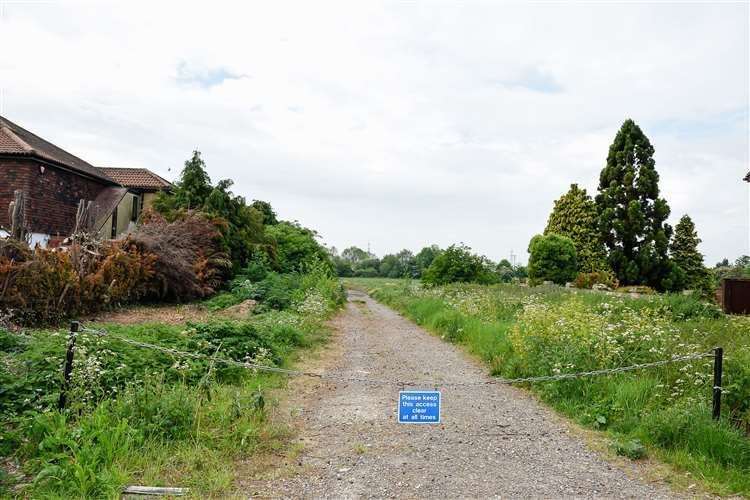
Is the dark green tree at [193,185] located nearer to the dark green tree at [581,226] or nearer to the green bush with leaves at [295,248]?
the green bush with leaves at [295,248]

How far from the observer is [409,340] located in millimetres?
14047

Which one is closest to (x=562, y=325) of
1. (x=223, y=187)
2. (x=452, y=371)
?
(x=452, y=371)

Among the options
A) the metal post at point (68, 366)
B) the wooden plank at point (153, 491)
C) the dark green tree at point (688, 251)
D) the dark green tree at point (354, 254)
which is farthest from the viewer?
the dark green tree at point (354, 254)

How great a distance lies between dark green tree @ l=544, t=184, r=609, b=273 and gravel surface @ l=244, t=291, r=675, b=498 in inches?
1095

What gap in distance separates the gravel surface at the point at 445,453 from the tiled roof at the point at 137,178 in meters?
27.0

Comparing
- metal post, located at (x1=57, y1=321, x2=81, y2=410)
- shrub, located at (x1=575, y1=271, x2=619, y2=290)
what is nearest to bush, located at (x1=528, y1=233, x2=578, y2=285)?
shrub, located at (x1=575, y1=271, x2=619, y2=290)

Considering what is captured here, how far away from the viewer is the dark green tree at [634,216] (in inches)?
1243

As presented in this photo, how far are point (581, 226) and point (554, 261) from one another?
542 cm

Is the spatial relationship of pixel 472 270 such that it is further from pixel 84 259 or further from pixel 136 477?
pixel 136 477

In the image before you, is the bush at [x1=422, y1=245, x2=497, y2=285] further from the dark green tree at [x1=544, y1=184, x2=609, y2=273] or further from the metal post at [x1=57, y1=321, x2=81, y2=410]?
the metal post at [x1=57, y1=321, x2=81, y2=410]

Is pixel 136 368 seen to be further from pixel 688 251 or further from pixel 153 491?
pixel 688 251

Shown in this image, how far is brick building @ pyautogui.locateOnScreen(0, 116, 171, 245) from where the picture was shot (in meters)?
22.2

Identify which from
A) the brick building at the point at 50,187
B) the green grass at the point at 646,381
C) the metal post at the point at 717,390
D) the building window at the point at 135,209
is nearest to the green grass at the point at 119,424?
the green grass at the point at 646,381

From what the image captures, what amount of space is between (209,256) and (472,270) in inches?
673
